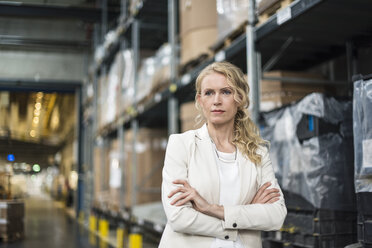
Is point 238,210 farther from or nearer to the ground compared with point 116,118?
nearer to the ground

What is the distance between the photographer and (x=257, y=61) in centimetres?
352

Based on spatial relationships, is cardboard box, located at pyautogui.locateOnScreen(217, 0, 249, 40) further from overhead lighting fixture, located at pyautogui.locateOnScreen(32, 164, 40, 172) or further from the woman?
overhead lighting fixture, located at pyautogui.locateOnScreen(32, 164, 40, 172)

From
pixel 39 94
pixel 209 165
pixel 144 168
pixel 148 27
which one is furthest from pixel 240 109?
pixel 39 94

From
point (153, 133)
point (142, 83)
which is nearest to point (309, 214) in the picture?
point (142, 83)

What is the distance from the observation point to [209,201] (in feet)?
5.70

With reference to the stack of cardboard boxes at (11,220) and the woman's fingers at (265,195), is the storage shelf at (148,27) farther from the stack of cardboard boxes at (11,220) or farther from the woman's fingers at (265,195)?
the woman's fingers at (265,195)

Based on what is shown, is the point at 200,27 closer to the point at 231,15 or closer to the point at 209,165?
the point at 231,15

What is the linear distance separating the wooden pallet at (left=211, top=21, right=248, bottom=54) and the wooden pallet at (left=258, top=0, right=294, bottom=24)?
18 cm

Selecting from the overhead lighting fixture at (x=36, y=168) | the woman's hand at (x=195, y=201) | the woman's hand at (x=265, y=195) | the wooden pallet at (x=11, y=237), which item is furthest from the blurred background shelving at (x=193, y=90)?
the woman's hand at (x=195, y=201)

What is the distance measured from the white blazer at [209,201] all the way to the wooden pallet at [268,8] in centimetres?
184

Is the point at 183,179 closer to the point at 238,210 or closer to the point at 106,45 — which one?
the point at 238,210

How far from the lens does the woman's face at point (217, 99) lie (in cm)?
177

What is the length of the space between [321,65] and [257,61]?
1.90 m

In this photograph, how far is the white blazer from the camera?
1.68 metres
